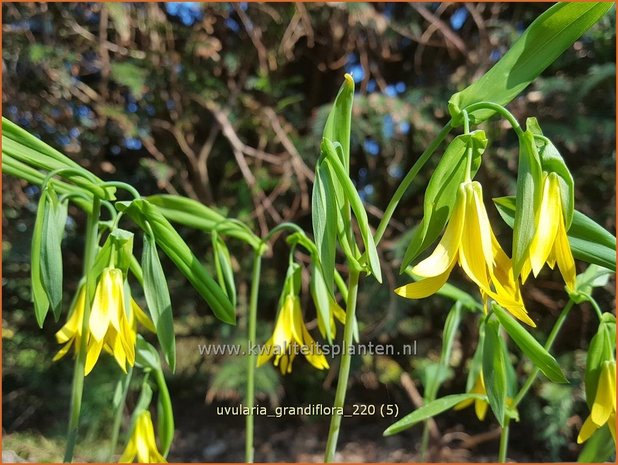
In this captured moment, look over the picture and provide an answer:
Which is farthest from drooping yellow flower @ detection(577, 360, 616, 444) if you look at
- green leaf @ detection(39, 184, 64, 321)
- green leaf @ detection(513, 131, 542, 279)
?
green leaf @ detection(39, 184, 64, 321)

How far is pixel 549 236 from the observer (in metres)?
0.33

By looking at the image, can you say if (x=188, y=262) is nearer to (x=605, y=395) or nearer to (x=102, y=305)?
(x=102, y=305)

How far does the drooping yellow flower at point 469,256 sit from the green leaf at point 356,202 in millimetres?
29

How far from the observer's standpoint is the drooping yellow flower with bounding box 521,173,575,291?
327mm

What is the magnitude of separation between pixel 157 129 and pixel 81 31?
28 cm

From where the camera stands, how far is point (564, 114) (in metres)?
1.19

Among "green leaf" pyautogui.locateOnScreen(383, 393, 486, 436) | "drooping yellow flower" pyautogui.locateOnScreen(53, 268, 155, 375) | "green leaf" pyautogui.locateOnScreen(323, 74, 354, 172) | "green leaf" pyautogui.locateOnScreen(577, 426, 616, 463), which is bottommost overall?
"green leaf" pyautogui.locateOnScreen(577, 426, 616, 463)

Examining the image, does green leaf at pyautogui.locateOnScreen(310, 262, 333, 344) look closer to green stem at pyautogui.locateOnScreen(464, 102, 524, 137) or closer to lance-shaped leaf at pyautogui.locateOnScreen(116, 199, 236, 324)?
lance-shaped leaf at pyautogui.locateOnScreen(116, 199, 236, 324)

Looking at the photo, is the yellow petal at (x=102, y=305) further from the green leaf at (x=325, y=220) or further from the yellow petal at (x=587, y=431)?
the yellow petal at (x=587, y=431)

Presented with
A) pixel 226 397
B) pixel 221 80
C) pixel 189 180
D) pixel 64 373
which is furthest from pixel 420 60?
pixel 64 373

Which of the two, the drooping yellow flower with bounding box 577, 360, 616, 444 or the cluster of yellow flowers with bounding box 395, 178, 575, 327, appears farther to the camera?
the drooping yellow flower with bounding box 577, 360, 616, 444

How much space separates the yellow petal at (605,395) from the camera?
44 cm

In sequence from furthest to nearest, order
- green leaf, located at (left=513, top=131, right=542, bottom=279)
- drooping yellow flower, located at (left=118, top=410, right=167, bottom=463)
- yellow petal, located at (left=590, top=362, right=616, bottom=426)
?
drooping yellow flower, located at (left=118, top=410, right=167, bottom=463)
yellow petal, located at (left=590, top=362, right=616, bottom=426)
green leaf, located at (left=513, top=131, right=542, bottom=279)

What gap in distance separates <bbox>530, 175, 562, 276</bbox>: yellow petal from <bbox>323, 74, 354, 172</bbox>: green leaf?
14 centimetres
